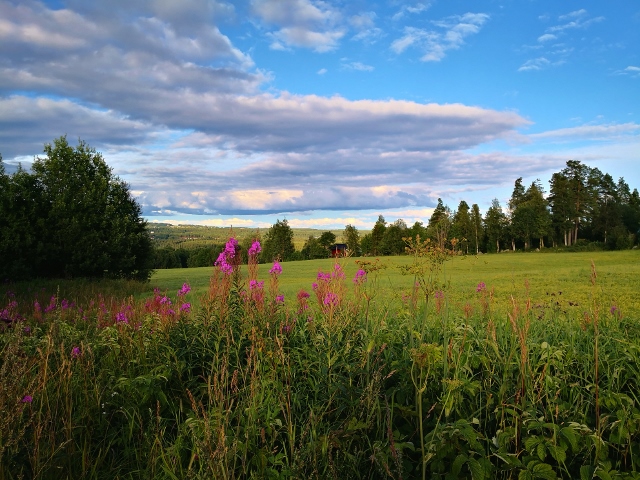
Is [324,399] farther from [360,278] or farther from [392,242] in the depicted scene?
[392,242]

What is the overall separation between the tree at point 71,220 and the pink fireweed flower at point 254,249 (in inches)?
873

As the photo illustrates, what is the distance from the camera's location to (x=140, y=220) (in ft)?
92.1

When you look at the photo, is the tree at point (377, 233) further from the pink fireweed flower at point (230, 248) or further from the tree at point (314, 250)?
the pink fireweed flower at point (230, 248)

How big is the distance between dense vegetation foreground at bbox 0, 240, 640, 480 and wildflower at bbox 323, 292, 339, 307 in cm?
3

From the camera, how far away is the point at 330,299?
386cm

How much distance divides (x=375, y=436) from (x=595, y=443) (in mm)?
1482

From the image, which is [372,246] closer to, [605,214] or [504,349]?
[605,214]

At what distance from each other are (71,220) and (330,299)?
24.6m

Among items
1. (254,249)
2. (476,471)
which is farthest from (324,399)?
(254,249)

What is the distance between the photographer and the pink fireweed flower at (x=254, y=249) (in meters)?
4.86

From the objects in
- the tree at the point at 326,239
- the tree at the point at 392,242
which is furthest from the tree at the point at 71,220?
the tree at the point at 326,239

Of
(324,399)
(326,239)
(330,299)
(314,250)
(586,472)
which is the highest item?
(326,239)

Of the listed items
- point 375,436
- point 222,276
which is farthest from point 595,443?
point 222,276

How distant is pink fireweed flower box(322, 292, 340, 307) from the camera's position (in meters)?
3.85
